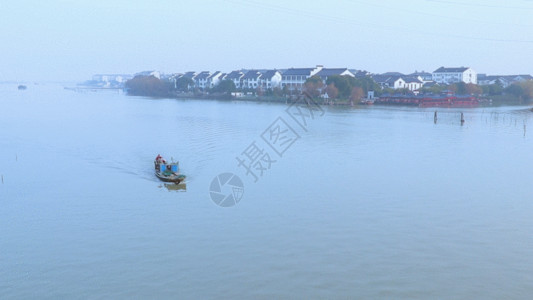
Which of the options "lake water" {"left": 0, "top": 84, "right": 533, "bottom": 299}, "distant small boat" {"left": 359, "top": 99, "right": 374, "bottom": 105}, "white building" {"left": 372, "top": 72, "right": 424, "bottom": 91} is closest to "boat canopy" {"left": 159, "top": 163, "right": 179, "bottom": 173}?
"lake water" {"left": 0, "top": 84, "right": 533, "bottom": 299}

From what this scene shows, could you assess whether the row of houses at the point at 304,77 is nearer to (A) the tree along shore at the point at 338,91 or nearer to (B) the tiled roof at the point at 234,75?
(B) the tiled roof at the point at 234,75

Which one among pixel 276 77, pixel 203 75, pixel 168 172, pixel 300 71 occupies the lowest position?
pixel 168 172

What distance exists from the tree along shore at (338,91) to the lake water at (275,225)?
21894mm

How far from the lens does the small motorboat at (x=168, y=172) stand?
10547 millimetres

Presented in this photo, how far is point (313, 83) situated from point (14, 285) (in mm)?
34049

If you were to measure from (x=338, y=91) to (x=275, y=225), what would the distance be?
30644 millimetres

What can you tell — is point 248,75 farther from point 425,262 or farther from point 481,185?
point 425,262

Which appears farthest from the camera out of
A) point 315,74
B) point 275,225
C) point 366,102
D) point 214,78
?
point 214,78

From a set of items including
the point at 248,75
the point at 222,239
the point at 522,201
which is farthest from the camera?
the point at 248,75

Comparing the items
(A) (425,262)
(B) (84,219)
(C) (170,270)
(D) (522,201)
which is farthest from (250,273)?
(D) (522,201)

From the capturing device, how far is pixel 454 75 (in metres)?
56.8

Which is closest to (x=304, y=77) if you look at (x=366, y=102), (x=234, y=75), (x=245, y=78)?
(x=245, y=78)

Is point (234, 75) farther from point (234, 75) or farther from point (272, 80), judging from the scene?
point (272, 80)

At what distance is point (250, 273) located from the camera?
20.1ft
